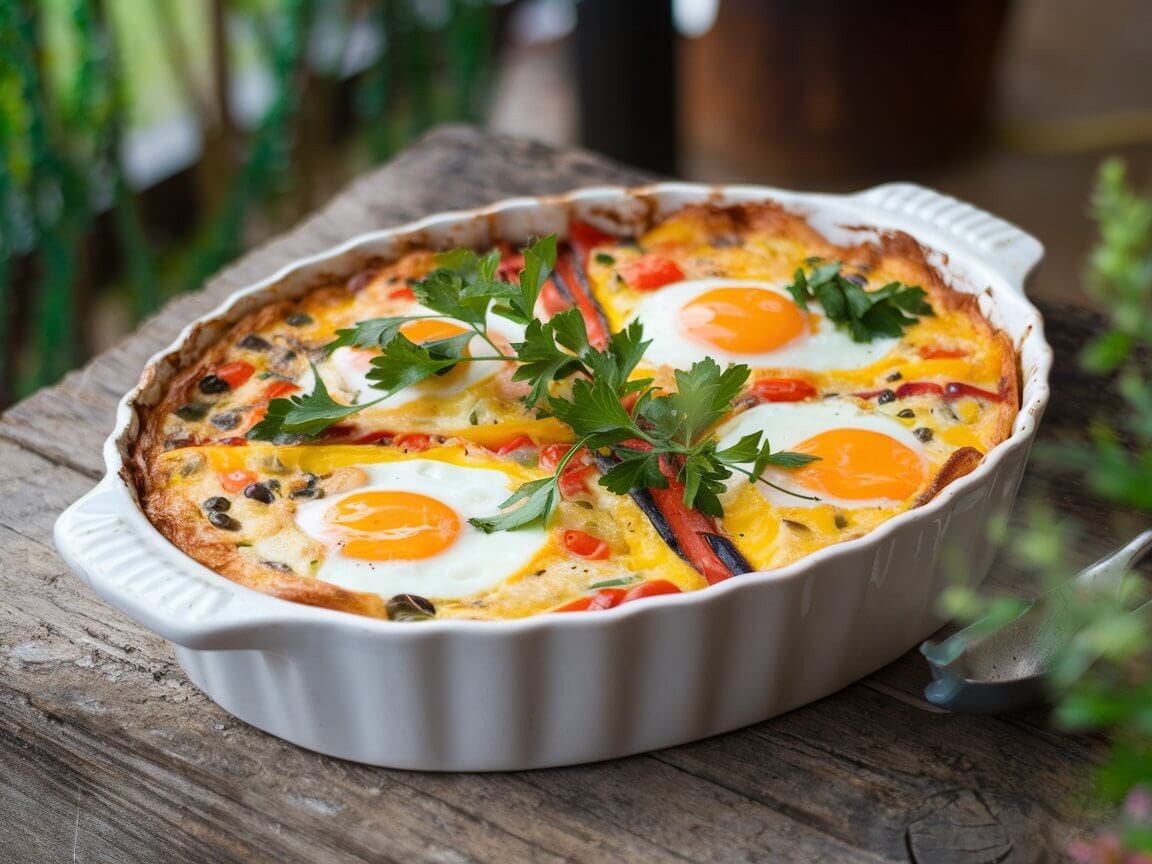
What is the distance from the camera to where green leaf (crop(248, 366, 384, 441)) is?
2391 millimetres

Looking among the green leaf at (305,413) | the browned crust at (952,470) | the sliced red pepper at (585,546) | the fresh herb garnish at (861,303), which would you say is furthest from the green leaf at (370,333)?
the browned crust at (952,470)

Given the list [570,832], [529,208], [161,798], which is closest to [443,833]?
[570,832]

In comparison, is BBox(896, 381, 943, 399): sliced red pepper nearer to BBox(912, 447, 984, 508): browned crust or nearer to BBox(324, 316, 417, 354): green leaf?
BBox(912, 447, 984, 508): browned crust

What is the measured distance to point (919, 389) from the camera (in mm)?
2576

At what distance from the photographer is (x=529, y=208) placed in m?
3.10

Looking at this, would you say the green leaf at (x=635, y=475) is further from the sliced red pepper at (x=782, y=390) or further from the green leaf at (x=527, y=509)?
the sliced red pepper at (x=782, y=390)

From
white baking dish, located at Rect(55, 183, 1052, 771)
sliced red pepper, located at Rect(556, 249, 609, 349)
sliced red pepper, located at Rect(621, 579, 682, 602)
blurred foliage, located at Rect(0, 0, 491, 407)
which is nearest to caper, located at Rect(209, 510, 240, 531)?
white baking dish, located at Rect(55, 183, 1052, 771)

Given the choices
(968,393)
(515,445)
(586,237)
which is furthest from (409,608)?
(586,237)

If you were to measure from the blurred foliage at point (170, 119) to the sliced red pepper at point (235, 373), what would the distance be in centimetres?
164

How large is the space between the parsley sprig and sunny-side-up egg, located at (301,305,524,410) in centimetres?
3

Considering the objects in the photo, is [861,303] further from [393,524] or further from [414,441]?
[393,524]

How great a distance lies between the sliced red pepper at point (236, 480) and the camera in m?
2.33

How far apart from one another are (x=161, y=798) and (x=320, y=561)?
17.3 inches

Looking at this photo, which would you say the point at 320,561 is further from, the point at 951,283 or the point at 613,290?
the point at 951,283
